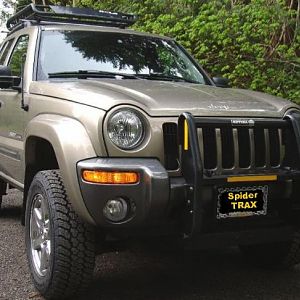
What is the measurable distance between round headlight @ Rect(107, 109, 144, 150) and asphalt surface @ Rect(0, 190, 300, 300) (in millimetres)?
848

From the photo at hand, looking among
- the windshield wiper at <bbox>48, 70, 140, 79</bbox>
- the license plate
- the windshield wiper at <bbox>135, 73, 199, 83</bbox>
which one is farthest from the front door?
the license plate

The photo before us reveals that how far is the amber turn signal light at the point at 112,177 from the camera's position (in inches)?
124

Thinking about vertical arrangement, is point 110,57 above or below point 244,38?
below

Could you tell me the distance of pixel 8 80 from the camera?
454 centimetres

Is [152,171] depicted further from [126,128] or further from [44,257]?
[44,257]

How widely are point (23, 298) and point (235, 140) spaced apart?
1.79m

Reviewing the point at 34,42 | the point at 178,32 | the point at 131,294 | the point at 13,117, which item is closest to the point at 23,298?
the point at 131,294

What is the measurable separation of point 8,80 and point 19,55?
0.72 metres

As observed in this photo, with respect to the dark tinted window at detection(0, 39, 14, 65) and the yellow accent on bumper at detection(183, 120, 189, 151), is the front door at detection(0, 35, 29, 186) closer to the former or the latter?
the dark tinted window at detection(0, 39, 14, 65)

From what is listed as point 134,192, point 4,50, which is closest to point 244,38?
point 4,50

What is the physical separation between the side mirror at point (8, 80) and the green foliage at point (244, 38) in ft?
14.5

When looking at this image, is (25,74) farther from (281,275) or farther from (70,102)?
(281,275)

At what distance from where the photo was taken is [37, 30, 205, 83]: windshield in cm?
449

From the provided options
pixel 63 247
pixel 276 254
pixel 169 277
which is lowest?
pixel 169 277
